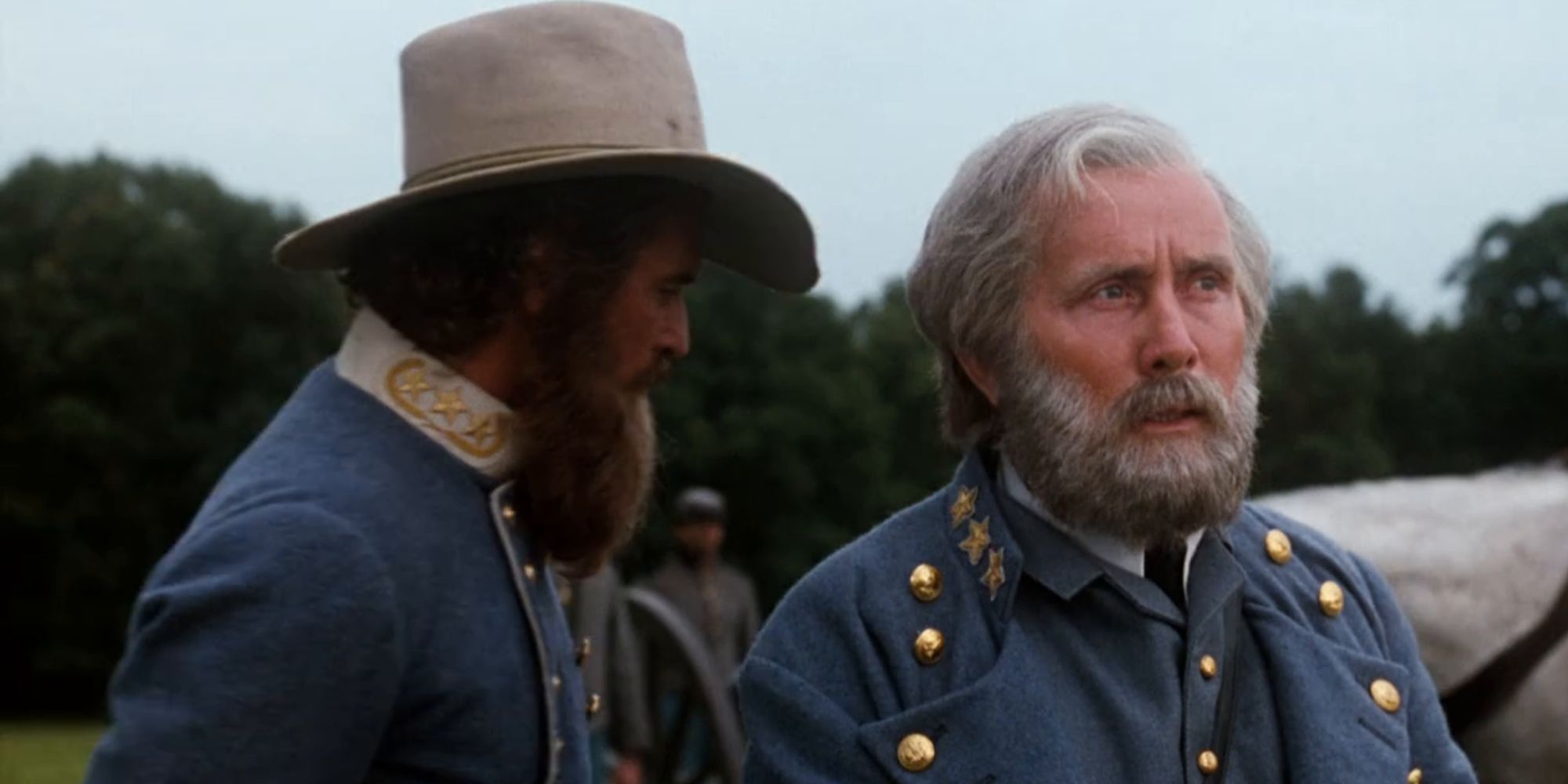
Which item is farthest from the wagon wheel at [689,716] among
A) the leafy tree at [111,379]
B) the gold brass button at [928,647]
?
the leafy tree at [111,379]

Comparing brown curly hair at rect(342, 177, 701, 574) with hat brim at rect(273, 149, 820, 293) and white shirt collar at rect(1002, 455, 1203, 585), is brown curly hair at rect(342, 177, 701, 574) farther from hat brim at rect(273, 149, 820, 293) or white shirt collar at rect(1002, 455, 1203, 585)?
white shirt collar at rect(1002, 455, 1203, 585)

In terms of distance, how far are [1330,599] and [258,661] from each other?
51.3 inches

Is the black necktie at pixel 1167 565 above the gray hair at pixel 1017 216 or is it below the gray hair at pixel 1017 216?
below

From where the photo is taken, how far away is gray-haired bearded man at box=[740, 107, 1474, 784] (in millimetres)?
2738

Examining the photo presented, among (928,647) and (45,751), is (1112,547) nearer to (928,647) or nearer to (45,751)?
(928,647)

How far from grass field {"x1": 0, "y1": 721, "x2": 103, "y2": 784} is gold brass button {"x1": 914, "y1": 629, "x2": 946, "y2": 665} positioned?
34.7 ft

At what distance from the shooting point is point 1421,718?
2.95 meters

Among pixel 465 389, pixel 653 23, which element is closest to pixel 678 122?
pixel 653 23

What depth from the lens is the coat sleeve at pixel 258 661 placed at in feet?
8.24

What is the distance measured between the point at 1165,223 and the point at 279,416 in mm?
1076

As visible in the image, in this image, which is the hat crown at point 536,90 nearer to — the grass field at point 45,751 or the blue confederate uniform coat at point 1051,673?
the blue confederate uniform coat at point 1051,673

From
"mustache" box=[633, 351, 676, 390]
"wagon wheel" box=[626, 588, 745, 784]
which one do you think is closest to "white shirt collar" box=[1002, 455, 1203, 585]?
"mustache" box=[633, 351, 676, 390]

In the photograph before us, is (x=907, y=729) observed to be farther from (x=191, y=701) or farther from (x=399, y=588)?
(x=191, y=701)

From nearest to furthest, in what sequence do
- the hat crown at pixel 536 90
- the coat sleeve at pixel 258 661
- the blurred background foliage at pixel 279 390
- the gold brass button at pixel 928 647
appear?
the coat sleeve at pixel 258 661, the gold brass button at pixel 928 647, the hat crown at pixel 536 90, the blurred background foliage at pixel 279 390
